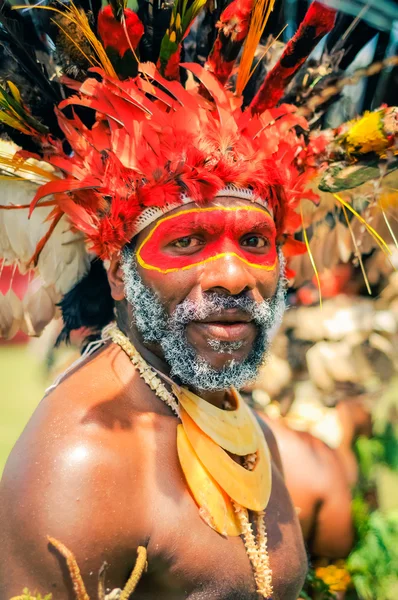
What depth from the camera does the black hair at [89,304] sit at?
272cm

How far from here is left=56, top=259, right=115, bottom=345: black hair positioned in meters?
2.72

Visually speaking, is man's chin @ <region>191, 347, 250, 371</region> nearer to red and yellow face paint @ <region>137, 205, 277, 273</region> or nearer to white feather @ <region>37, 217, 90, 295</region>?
red and yellow face paint @ <region>137, 205, 277, 273</region>

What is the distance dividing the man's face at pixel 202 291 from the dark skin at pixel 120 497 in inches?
0.4

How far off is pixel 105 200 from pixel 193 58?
29.9 inches

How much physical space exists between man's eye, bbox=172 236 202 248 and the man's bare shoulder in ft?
1.91

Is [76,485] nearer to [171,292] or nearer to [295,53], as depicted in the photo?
[171,292]

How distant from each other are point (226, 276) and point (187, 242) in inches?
8.8

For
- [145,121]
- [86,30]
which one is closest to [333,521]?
[145,121]

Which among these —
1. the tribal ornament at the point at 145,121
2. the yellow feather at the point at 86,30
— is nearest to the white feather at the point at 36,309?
the tribal ornament at the point at 145,121

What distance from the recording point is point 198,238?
2.18m

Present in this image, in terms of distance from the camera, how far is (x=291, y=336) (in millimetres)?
3592

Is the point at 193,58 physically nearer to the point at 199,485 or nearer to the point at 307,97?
the point at 307,97

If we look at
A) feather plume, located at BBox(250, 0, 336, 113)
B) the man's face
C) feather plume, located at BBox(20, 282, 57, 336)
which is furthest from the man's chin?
feather plume, located at BBox(250, 0, 336, 113)

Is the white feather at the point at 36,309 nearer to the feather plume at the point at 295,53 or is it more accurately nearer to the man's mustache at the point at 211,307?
the man's mustache at the point at 211,307
